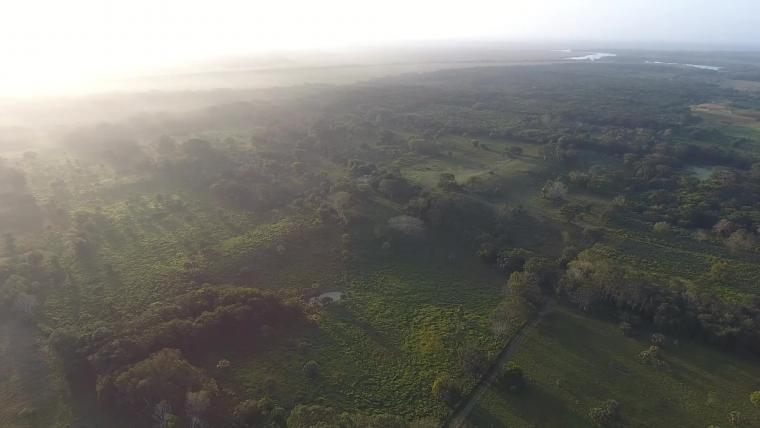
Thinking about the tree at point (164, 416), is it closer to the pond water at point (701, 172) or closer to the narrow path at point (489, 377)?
the narrow path at point (489, 377)

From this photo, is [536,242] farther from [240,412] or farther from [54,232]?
[54,232]

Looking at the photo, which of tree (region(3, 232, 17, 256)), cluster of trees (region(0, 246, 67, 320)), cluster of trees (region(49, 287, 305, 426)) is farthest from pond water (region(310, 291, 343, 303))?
tree (region(3, 232, 17, 256))

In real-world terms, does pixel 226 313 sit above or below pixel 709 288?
above

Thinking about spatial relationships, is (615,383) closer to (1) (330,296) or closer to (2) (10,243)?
(1) (330,296)

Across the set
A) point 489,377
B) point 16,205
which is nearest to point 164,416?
point 489,377

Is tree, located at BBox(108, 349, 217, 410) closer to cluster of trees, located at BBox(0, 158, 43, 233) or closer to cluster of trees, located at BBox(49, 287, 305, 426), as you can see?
cluster of trees, located at BBox(49, 287, 305, 426)

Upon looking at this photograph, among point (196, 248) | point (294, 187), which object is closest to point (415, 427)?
point (196, 248)

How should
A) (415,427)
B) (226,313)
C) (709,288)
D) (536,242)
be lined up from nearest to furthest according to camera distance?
(415,427)
(226,313)
(709,288)
(536,242)
